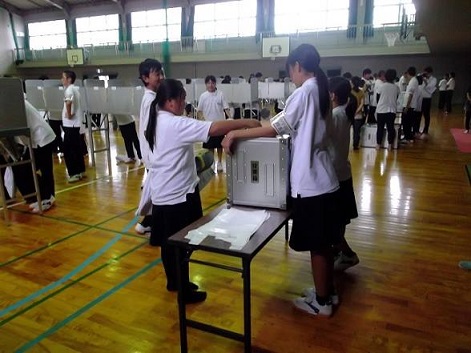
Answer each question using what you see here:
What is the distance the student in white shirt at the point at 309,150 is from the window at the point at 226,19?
15719mm

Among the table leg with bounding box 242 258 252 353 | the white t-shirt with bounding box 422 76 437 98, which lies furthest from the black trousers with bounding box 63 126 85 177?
the white t-shirt with bounding box 422 76 437 98

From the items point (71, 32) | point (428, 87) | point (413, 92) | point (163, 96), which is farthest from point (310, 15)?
point (163, 96)

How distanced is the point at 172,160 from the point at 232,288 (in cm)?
92

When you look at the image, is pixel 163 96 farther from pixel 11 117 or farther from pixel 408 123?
pixel 408 123

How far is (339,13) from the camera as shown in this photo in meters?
15.0

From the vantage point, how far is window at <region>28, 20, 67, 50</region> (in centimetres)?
2023

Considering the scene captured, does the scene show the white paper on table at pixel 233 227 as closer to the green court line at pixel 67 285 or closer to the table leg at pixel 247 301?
the table leg at pixel 247 301

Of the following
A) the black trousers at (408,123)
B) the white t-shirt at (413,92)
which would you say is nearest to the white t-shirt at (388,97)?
the white t-shirt at (413,92)

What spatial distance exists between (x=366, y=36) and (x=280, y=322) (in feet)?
47.7

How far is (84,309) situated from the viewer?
84.0 inches

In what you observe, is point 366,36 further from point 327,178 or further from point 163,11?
point 327,178

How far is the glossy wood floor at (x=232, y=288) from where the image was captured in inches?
73.2

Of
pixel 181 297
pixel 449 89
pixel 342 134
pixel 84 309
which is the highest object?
pixel 449 89

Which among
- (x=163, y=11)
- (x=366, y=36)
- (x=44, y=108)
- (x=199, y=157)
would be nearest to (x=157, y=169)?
(x=199, y=157)
